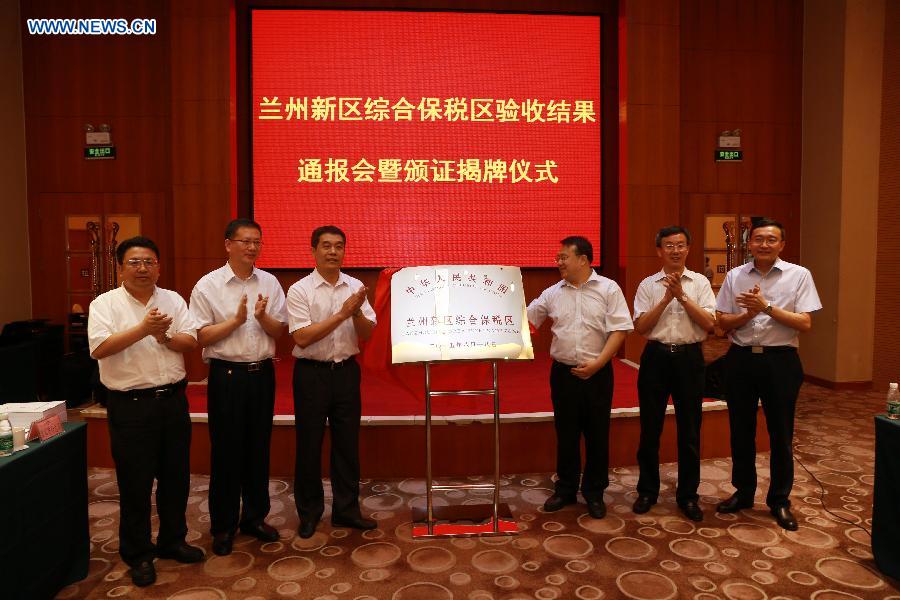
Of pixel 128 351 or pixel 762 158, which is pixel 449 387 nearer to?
pixel 128 351

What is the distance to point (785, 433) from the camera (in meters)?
2.92

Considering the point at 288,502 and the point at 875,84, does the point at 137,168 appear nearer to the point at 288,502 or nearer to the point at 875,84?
the point at 288,502

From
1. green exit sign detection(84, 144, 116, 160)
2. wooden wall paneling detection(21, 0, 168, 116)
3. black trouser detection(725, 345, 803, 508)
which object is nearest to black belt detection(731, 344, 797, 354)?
black trouser detection(725, 345, 803, 508)

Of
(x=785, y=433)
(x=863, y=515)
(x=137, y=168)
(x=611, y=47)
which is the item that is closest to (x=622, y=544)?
(x=785, y=433)

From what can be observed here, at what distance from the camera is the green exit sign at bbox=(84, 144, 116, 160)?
5930mm

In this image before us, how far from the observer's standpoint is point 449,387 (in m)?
3.44

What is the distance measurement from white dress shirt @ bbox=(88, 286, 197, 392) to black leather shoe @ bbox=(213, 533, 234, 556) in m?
0.80

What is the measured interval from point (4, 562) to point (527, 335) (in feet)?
7.37

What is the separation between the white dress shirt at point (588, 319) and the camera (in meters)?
3.04

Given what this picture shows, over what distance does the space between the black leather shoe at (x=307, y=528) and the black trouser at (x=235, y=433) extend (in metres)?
0.23

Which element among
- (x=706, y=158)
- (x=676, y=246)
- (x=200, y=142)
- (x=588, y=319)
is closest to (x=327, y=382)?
(x=588, y=319)

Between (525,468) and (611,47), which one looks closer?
(525,468)

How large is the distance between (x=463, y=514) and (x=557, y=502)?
20.6 inches

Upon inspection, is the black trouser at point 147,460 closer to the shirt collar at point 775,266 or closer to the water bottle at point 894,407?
the shirt collar at point 775,266
